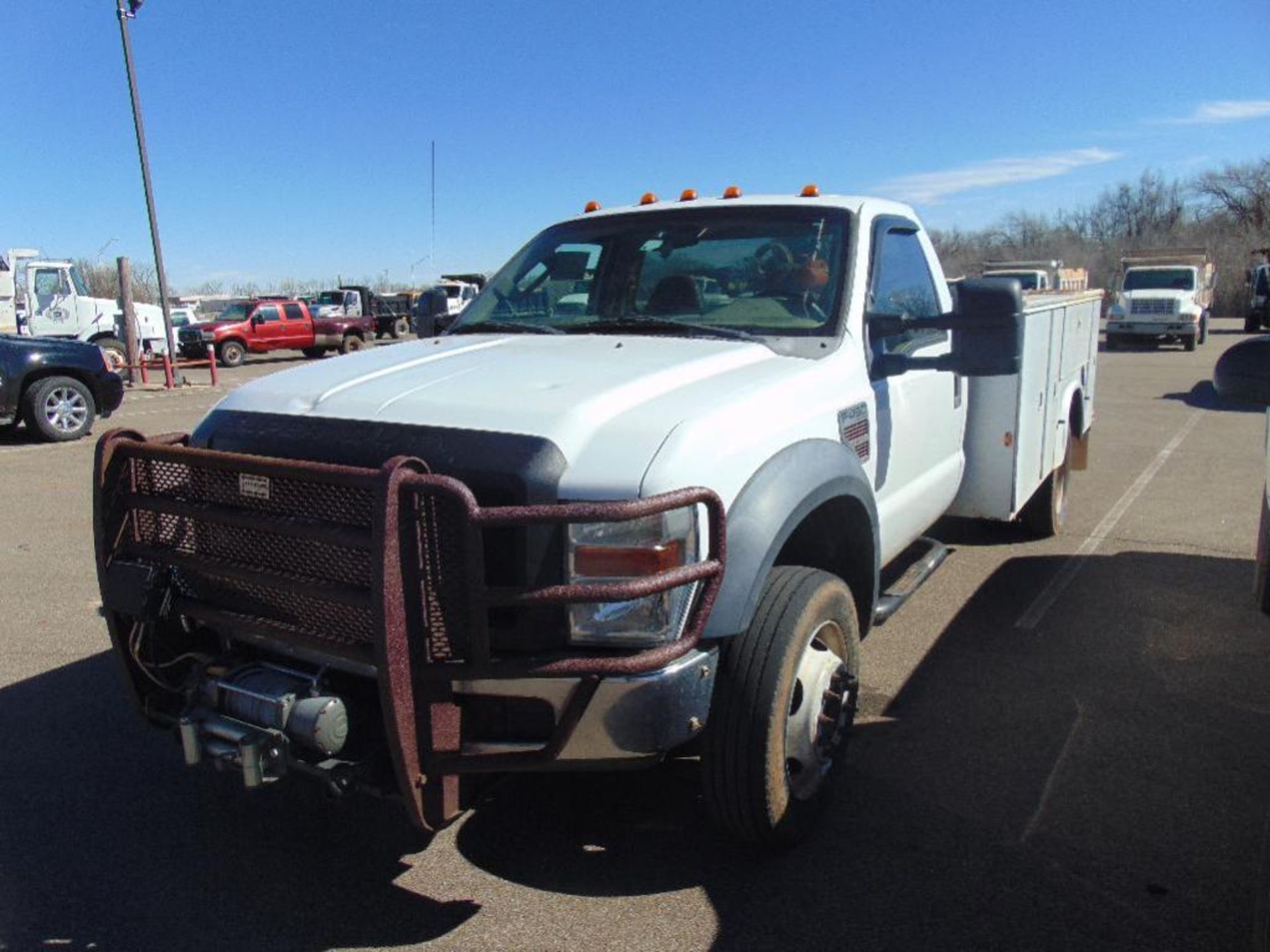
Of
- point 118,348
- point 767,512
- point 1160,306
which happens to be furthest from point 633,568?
point 1160,306

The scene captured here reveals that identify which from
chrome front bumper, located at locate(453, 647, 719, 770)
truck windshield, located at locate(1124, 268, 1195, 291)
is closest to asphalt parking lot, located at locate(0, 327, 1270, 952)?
chrome front bumper, located at locate(453, 647, 719, 770)

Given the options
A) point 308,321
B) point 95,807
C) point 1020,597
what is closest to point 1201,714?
point 1020,597

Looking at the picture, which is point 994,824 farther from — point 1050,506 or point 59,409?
point 59,409

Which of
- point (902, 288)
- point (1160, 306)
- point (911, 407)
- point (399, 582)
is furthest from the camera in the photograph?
point (1160, 306)

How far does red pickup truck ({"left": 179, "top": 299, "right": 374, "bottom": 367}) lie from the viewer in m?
27.0

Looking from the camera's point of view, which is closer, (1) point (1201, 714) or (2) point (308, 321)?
(1) point (1201, 714)

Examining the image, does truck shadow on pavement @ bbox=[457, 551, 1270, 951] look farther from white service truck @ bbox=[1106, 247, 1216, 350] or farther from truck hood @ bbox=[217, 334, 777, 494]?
white service truck @ bbox=[1106, 247, 1216, 350]

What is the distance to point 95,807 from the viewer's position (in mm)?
3504

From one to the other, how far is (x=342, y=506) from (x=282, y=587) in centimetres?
30

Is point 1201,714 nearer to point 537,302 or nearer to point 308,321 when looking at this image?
point 537,302

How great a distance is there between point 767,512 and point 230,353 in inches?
1062

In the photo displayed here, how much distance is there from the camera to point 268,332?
91.0 feet

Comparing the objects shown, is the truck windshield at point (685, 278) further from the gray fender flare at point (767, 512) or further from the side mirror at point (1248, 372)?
the side mirror at point (1248, 372)

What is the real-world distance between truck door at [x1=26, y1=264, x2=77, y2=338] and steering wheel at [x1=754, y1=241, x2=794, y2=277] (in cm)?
2381
